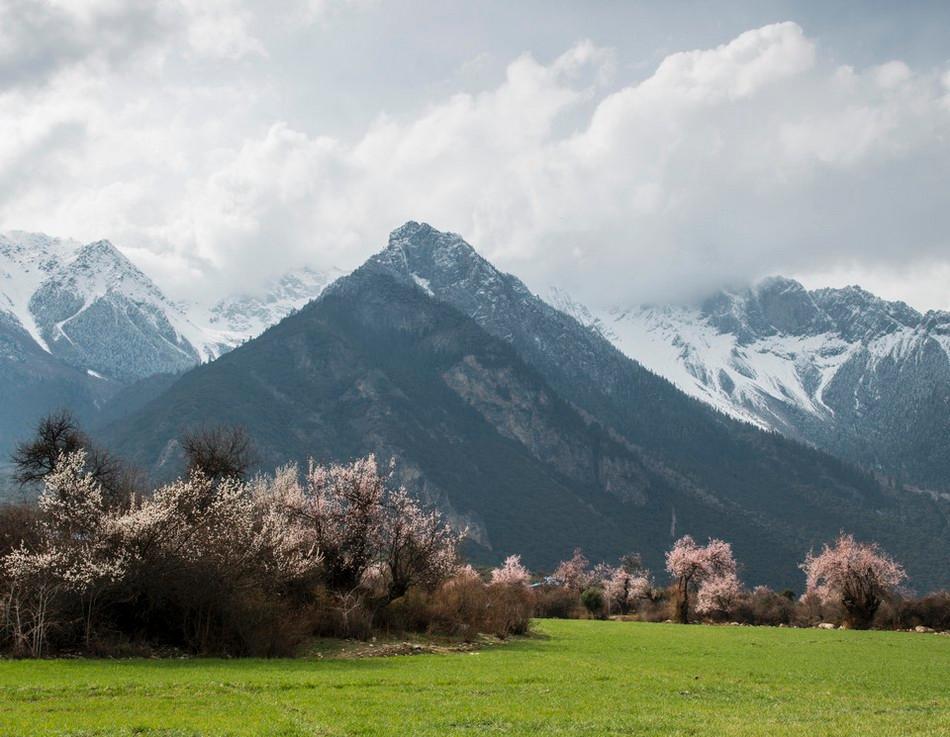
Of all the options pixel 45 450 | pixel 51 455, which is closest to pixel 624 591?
pixel 51 455

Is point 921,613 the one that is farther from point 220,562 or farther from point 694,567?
point 220,562

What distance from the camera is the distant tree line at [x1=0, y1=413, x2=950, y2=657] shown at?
122 ft

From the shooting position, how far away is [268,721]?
74.5ft

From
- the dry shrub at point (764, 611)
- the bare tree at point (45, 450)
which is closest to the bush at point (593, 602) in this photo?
the dry shrub at point (764, 611)

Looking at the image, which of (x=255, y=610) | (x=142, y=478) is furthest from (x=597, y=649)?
(x=142, y=478)

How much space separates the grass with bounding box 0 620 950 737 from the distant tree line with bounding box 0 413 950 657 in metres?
3.70

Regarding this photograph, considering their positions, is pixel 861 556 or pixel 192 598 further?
pixel 861 556

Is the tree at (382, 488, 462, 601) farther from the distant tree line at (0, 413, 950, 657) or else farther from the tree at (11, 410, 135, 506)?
the tree at (11, 410, 135, 506)

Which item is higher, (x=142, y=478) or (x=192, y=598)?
(x=142, y=478)

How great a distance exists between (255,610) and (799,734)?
2597cm

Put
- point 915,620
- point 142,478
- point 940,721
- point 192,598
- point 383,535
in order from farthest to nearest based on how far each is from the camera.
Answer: point 915,620, point 142,478, point 383,535, point 192,598, point 940,721

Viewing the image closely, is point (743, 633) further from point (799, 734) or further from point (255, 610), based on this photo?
point (799, 734)

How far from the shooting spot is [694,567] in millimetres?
99938

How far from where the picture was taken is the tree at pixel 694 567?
96.0 m
